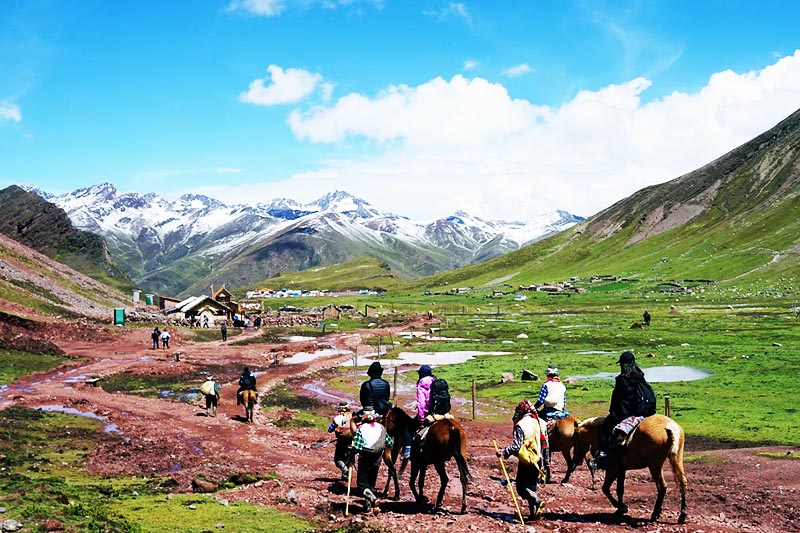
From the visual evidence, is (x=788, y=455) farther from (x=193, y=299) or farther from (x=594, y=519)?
(x=193, y=299)

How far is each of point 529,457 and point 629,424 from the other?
3280mm

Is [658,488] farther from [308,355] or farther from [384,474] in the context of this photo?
[308,355]

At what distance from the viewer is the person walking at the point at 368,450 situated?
1888 cm

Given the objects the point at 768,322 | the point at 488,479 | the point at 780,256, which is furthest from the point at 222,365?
the point at 780,256

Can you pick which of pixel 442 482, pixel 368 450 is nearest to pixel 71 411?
pixel 368 450

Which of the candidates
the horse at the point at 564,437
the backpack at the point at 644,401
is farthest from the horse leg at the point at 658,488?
the horse at the point at 564,437

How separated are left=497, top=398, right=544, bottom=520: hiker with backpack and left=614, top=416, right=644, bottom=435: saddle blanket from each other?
2.49 m

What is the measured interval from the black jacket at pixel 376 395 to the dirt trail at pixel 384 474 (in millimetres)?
3094

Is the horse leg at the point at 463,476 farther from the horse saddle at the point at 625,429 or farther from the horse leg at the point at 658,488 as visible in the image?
the horse leg at the point at 658,488

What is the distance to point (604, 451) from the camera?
19.7m

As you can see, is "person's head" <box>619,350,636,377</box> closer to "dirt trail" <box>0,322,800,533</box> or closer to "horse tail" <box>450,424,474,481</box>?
"dirt trail" <box>0,322,800,533</box>

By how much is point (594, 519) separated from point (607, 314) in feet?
383

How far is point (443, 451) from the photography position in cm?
1911

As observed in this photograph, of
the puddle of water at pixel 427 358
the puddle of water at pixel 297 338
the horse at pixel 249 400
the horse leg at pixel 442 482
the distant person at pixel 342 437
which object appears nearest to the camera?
the horse leg at pixel 442 482
